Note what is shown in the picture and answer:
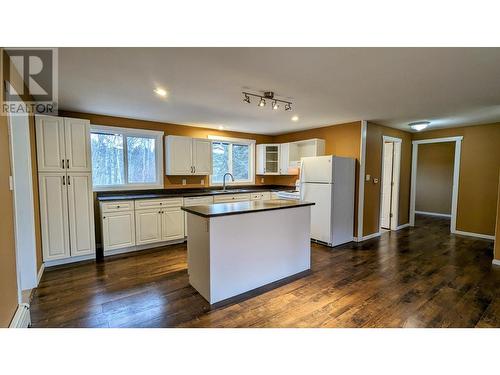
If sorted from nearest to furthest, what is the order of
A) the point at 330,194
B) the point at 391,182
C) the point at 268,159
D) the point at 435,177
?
the point at 330,194
the point at 391,182
the point at 268,159
the point at 435,177

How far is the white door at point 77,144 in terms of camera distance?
10.4 ft

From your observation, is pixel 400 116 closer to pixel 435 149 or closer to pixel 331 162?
pixel 331 162

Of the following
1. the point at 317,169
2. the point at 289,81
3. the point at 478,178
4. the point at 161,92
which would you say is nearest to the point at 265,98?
the point at 289,81

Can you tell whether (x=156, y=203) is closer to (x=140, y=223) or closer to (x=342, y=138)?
(x=140, y=223)

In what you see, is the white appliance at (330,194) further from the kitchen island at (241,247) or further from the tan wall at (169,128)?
the tan wall at (169,128)

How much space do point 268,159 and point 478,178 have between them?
4255 mm

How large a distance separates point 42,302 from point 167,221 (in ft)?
6.29

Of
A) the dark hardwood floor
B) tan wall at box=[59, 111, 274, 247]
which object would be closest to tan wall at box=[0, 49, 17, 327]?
the dark hardwood floor

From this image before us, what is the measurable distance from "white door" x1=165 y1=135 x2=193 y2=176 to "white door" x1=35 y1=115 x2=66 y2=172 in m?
1.58

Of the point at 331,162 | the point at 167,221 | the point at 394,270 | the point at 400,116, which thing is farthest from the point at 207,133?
the point at 394,270

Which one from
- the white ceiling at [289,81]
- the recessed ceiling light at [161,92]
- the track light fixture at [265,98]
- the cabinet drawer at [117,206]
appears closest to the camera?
the white ceiling at [289,81]

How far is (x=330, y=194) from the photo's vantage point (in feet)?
13.2

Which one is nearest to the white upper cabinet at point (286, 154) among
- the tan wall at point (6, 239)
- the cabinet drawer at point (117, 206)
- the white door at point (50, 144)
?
the cabinet drawer at point (117, 206)

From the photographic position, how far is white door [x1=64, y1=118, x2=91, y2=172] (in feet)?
10.4
